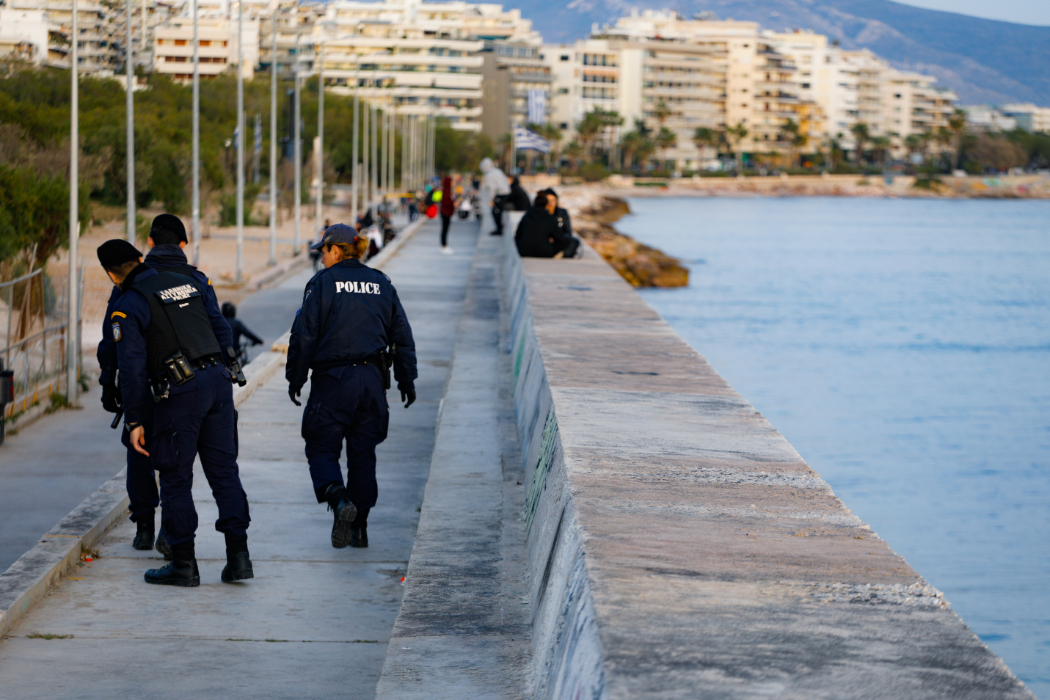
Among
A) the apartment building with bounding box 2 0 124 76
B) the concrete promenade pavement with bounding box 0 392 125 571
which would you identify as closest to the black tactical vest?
the concrete promenade pavement with bounding box 0 392 125 571

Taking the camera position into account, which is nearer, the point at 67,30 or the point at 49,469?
the point at 49,469

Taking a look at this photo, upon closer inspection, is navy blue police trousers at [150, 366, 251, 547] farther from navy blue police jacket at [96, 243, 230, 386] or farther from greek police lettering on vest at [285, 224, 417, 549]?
greek police lettering on vest at [285, 224, 417, 549]

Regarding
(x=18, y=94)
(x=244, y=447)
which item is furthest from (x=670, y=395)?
(x=18, y=94)

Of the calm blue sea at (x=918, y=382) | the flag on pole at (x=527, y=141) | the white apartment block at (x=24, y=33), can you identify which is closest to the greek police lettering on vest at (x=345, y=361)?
the calm blue sea at (x=918, y=382)

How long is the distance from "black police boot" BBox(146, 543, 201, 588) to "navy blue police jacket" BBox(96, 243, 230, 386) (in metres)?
0.95

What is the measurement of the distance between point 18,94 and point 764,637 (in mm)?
28855

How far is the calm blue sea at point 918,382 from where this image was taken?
1912 cm

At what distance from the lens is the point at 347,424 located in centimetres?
665

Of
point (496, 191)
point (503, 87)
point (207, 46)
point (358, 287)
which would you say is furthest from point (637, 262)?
point (503, 87)

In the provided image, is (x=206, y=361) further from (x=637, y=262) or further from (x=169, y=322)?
(x=637, y=262)

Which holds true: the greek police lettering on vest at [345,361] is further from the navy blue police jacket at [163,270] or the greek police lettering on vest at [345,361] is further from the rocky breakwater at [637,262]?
the rocky breakwater at [637,262]

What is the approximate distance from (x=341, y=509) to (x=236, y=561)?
68cm

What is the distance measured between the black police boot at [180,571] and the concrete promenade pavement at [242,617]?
42 millimetres

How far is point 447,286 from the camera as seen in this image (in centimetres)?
2484
